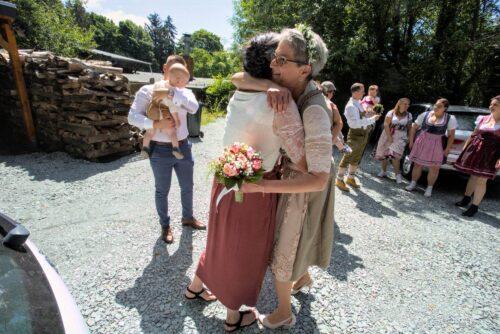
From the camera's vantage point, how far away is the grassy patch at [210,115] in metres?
11.7

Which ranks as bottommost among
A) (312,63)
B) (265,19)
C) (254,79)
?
(254,79)

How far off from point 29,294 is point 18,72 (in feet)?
24.9

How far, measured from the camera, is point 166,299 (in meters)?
2.61

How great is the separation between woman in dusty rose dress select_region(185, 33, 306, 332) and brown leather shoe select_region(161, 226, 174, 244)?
1.24m

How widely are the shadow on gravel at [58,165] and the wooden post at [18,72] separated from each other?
84 centimetres

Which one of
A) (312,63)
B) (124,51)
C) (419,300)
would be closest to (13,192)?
(312,63)

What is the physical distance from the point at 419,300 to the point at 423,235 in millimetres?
1629

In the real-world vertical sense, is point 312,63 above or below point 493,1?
below

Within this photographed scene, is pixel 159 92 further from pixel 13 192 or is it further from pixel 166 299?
pixel 13 192

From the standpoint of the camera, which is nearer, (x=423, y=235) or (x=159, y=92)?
(x=159, y=92)

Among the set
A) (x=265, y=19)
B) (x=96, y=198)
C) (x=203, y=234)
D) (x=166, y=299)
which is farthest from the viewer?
(x=265, y=19)

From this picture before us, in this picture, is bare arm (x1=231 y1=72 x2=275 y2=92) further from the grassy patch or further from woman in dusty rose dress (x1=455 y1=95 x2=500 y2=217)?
the grassy patch

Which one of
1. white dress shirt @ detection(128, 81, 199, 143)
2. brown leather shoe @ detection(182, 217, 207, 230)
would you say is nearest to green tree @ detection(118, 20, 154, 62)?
white dress shirt @ detection(128, 81, 199, 143)

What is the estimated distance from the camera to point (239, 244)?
1.93 meters
